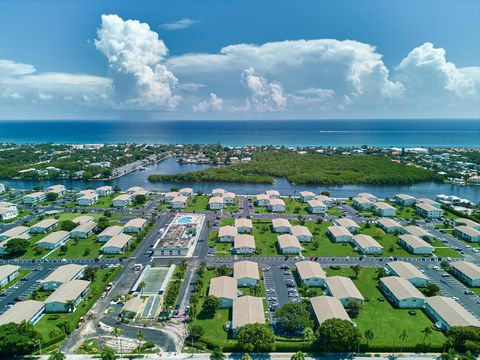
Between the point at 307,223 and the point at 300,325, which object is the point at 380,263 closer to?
the point at 307,223

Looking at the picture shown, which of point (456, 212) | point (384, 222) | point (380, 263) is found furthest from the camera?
point (456, 212)

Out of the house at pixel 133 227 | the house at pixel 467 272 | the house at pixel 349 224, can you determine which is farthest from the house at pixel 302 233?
the house at pixel 133 227

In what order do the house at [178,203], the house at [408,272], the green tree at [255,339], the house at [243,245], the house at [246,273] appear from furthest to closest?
the house at [178,203], the house at [243,245], the house at [408,272], the house at [246,273], the green tree at [255,339]

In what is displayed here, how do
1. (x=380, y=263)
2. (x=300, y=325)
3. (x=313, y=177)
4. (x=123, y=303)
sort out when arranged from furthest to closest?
(x=313, y=177), (x=380, y=263), (x=123, y=303), (x=300, y=325)

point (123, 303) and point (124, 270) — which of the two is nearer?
point (123, 303)

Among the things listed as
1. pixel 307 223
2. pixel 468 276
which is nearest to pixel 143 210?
pixel 307 223

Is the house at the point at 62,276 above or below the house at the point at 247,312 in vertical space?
below

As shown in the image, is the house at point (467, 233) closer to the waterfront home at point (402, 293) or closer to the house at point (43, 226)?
the waterfront home at point (402, 293)
